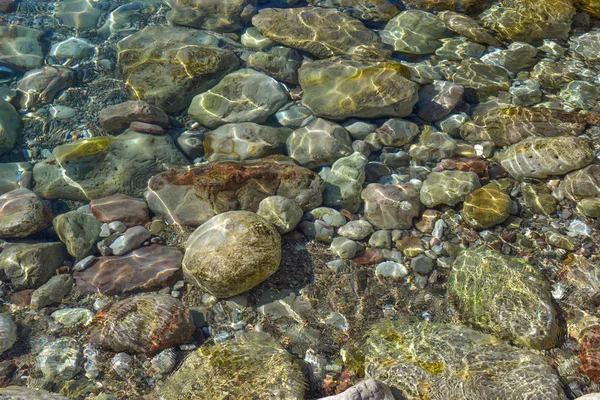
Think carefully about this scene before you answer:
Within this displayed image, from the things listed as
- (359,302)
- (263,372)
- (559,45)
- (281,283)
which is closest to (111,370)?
(263,372)

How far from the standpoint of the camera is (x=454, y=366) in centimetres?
405

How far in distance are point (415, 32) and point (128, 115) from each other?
5.52m

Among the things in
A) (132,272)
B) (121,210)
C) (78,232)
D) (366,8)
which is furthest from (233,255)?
(366,8)

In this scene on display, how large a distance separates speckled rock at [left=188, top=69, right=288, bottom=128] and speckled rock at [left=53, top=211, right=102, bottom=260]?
233 cm

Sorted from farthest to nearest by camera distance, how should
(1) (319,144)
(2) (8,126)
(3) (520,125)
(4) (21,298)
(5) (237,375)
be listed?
1. (2) (8,126)
2. (3) (520,125)
3. (1) (319,144)
4. (4) (21,298)
5. (5) (237,375)

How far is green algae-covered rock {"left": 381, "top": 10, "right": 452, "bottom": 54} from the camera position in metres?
8.27

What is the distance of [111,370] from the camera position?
4.29 m

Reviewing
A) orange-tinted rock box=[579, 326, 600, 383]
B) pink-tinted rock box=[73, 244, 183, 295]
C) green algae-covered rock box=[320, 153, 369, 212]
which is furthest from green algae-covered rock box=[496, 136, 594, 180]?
pink-tinted rock box=[73, 244, 183, 295]

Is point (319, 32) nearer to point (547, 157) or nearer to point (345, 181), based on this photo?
point (345, 181)

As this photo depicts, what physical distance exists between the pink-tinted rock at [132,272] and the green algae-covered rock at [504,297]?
328 centimetres

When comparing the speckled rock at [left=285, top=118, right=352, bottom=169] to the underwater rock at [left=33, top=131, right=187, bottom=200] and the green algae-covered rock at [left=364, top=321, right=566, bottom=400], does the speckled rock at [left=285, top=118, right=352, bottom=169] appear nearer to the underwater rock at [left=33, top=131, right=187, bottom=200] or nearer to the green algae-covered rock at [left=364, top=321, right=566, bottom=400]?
the underwater rock at [left=33, top=131, right=187, bottom=200]

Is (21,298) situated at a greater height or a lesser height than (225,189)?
lesser

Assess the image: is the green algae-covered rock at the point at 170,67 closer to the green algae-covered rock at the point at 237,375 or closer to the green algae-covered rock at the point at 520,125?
the green algae-covered rock at the point at 520,125

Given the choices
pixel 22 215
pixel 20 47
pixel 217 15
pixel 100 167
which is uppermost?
pixel 217 15
